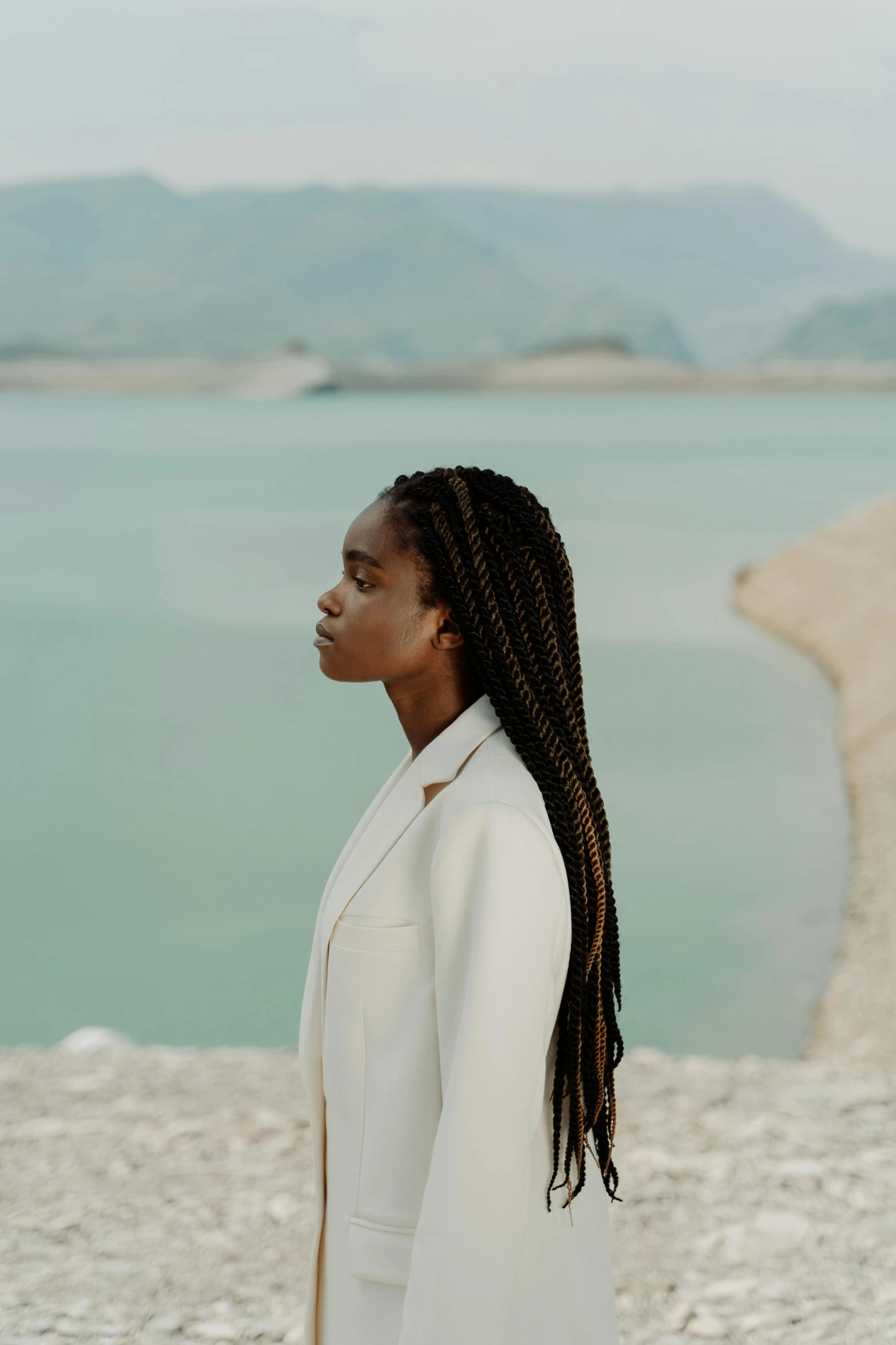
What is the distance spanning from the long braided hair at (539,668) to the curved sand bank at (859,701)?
18.0 feet

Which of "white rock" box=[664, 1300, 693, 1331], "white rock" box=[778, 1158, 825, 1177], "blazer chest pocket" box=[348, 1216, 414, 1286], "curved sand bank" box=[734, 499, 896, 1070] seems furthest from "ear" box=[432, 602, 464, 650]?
"curved sand bank" box=[734, 499, 896, 1070]

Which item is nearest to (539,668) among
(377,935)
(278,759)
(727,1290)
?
(377,935)

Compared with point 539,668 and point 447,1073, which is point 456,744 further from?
point 447,1073

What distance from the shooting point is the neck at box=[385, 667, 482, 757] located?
5.13 ft

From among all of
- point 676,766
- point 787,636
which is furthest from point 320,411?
point 676,766

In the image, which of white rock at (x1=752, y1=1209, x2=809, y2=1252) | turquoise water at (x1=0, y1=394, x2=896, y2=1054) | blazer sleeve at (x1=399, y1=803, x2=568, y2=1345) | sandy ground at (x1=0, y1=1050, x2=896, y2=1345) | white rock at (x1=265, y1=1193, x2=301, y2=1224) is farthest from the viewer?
turquoise water at (x1=0, y1=394, x2=896, y2=1054)

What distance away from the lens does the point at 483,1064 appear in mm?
1345

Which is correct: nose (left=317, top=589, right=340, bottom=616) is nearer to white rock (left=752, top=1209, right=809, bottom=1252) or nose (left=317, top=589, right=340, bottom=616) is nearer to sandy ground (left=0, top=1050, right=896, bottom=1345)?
sandy ground (left=0, top=1050, right=896, bottom=1345)

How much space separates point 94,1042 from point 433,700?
4.36 meters

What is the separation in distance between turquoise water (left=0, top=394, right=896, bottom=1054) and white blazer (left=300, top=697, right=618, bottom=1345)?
6738mm

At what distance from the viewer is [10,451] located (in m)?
53.4

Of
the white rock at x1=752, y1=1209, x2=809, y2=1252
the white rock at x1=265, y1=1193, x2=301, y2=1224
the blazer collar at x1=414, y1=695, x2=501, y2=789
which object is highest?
the blazer collar at x1=414, y1=695, x2=501, y2=789

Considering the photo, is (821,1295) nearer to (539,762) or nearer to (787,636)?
(539,762)

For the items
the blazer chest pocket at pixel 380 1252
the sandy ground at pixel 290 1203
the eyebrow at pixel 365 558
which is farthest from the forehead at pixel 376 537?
the sandy ground at pixel 290 1203
